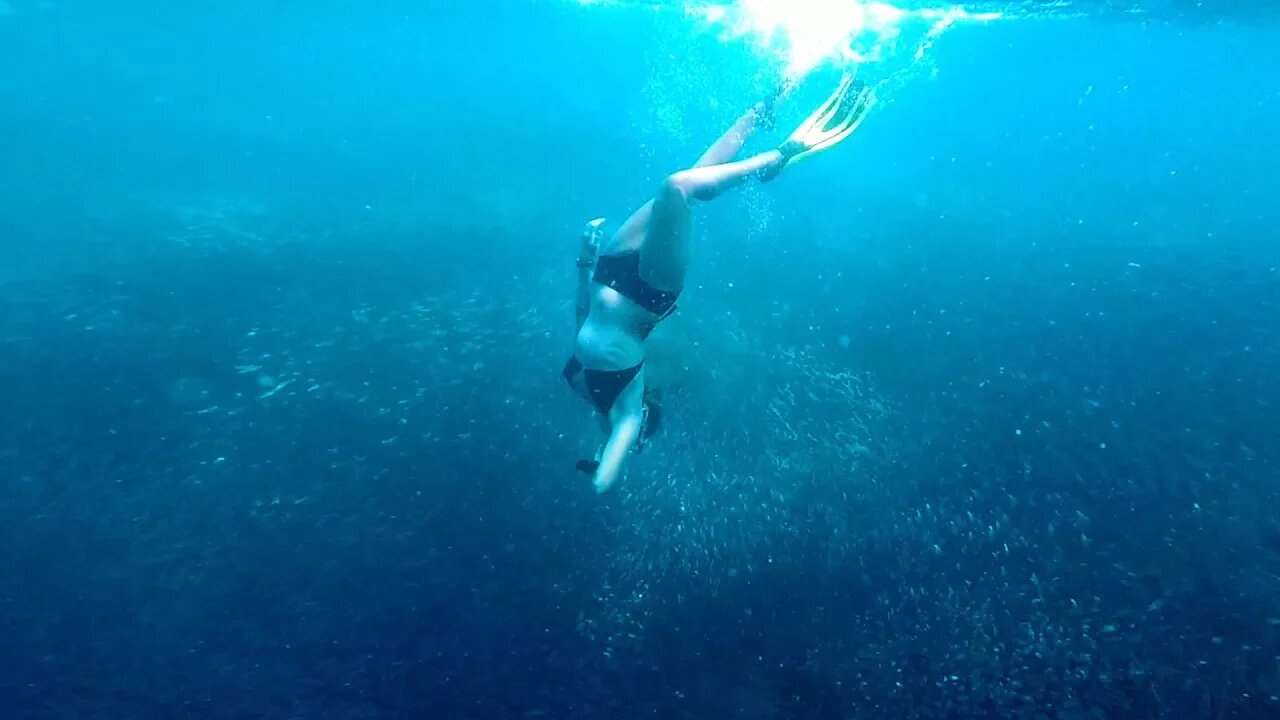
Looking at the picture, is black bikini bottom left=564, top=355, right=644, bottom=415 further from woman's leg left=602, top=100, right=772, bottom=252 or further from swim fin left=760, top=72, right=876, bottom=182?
swim fin left=760, top=72, right=876, bottom=182

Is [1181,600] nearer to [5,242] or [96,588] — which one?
[96,588]

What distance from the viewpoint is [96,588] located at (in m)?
7.62

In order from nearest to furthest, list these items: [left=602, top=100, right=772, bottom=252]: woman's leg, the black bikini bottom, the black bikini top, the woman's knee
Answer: the woman's knee < the black bikini bottom < the black bikini top < [left=602, top=100, right=772, bottom=252]: woman's leg

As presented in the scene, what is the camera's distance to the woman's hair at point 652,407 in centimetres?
567

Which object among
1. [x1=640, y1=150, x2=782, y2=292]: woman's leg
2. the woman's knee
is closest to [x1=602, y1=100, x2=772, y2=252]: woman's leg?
[x1=640, y1=150, x2=782, y2=292]: woman's leg

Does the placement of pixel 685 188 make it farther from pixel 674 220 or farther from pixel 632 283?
pixel 632 283

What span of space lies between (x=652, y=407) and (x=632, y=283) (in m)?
1.16

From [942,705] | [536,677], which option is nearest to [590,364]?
[536,677]

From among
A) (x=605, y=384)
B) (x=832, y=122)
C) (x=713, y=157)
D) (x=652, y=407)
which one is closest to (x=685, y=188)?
(x=713, y=157)

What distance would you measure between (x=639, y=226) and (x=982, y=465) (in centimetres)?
710

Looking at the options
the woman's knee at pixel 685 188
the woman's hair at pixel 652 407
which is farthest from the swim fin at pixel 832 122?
the woman's hair at pixel 652 407

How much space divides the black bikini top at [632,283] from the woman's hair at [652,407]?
70 centimetres

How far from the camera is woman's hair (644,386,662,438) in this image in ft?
18.6

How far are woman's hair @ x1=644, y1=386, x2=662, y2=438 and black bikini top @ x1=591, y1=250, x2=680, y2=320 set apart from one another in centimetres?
70
